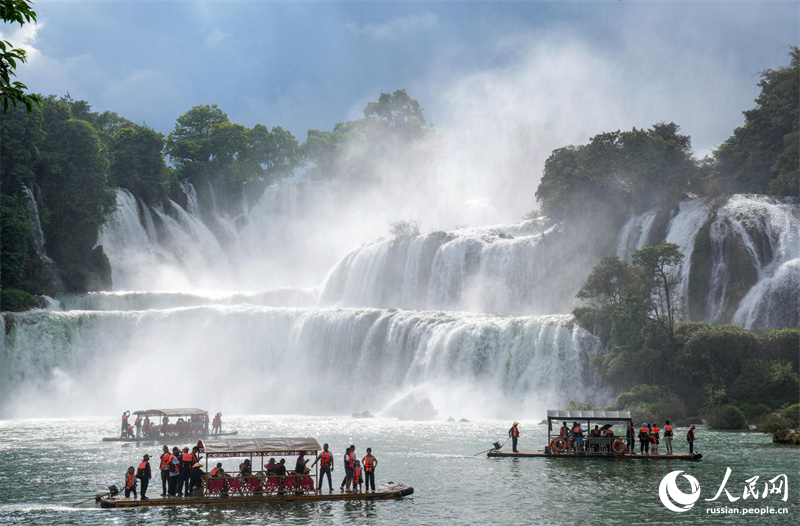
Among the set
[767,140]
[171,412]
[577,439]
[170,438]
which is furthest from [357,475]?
[767,140]

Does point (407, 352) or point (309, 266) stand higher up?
point (309, 266)

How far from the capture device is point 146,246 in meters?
85.7

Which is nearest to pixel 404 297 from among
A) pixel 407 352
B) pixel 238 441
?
pixel 407 352

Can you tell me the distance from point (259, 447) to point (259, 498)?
1449mm

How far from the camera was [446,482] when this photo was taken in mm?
24969

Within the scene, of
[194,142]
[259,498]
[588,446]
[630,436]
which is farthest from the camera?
[194,142]

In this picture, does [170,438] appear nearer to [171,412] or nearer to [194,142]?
[171,412]

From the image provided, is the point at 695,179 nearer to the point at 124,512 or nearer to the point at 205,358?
the point at 205,358

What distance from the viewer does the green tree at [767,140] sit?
5931 cm

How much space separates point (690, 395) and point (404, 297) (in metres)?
33.2

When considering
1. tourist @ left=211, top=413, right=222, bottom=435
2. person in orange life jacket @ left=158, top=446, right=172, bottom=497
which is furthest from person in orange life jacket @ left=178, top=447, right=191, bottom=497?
tourist @ left=211, top=413, right=222, bottom=435

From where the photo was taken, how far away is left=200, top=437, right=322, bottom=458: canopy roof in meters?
22.3

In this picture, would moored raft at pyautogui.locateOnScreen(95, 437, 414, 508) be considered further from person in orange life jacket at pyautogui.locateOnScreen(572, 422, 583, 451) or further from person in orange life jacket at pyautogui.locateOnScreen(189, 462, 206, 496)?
person in orange life jacket at pyautogui.locateOnScreen(572, 422, 583, 451)

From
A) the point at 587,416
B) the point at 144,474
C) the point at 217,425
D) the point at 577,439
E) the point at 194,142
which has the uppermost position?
the point at 194,142
